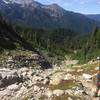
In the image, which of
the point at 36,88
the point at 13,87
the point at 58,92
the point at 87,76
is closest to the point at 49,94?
the point at 58,92

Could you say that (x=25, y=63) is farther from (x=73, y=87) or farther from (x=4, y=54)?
(x=73, y=87)

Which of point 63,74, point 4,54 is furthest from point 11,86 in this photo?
point 4,54

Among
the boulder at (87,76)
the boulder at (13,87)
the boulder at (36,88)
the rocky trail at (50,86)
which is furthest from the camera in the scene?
the boulder at (87,76)

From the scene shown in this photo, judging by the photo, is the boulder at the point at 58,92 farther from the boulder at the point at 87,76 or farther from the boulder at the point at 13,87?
the boulder at the point at 87,76

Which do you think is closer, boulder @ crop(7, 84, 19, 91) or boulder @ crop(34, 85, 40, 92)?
boulder @ crop(34, 85, 40, 92)

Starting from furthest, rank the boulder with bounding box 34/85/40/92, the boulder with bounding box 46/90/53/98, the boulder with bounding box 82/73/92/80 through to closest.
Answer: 1. the boulder with bounding box 82/73/92/80
2. the boulder with bounding box 34/85/40/92
3. the boulder with bounding box 46/90/53/98

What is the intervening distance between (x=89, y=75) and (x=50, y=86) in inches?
169

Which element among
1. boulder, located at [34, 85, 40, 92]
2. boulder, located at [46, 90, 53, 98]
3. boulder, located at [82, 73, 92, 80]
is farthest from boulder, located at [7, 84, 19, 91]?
boulder, located at [82, 73, 92, 80]

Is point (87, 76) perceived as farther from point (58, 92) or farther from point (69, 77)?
point (58, 92)

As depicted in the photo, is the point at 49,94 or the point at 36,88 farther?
the point at 36,88

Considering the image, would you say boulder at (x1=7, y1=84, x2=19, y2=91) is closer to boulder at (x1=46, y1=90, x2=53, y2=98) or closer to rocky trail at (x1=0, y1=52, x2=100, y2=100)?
rocky trail at (x1=0, y1=52, x2=100, y2=100)

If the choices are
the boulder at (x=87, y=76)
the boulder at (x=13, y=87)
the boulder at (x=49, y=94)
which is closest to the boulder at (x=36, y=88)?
the boulder at (x=49, y=94)

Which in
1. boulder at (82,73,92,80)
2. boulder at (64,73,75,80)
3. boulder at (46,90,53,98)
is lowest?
boulder at (46,90,53,98)

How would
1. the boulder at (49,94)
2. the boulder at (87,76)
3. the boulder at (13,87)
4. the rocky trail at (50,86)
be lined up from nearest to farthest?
1. the rocky trail at (50,86)
2. the boulder at (49,94)
3. the boulder at (13,87)
4. the boulder at (87,76)
